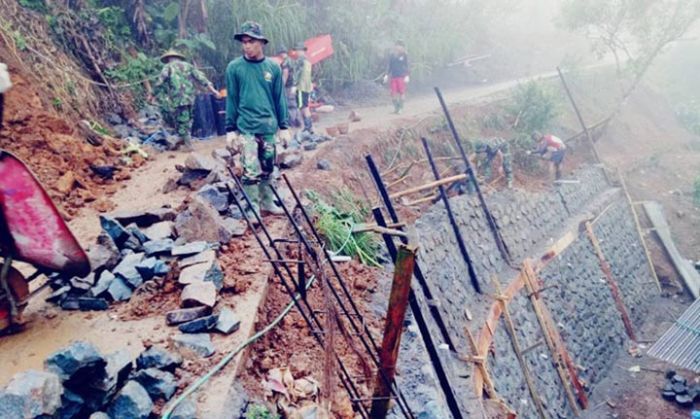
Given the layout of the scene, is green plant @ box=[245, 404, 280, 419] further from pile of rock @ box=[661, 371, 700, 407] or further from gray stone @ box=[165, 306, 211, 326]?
pile of rock @ box=[661, 371, 700, 407]

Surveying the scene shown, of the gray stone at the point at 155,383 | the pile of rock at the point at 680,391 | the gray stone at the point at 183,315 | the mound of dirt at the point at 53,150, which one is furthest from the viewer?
the pile of rock at the point at 680,391

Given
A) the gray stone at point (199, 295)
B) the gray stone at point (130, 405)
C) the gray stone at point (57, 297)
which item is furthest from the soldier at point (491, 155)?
the gray stone at point (130, 405)

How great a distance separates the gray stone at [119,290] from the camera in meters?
4.17

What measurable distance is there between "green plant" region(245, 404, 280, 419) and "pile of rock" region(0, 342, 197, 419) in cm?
34

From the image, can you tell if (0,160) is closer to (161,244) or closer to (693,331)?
(161,244)

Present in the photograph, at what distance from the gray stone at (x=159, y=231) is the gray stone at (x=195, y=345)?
5.28 ft

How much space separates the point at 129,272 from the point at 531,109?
12706 millimetres

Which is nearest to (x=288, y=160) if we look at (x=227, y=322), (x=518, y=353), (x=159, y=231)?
(x=159, y=231)

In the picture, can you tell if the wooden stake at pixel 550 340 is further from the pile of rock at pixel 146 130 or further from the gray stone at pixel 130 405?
the gray stone at pixel 130 405

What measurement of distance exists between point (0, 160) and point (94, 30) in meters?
8.04

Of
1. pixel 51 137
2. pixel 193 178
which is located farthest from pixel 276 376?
pixel 51 137

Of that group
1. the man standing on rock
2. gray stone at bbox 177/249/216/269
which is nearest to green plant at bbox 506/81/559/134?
the man standing on rock

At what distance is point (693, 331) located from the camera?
9680 millimetres

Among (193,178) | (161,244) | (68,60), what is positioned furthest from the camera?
(68,60)
